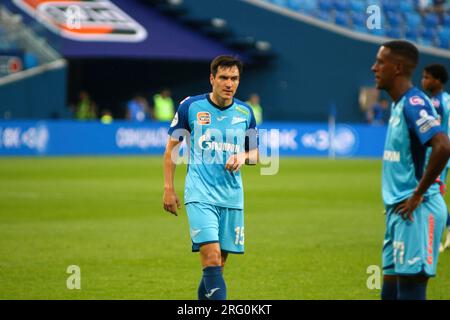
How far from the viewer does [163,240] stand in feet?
43.7

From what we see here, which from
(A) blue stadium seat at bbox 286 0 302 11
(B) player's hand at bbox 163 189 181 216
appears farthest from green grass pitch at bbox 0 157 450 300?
(A) blue stadium seat at bbox 286 0 302 11

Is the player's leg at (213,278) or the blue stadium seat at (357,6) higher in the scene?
the blue stadium seat at (357,6)

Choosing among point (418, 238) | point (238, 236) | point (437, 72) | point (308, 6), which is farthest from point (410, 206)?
point (308, 6)

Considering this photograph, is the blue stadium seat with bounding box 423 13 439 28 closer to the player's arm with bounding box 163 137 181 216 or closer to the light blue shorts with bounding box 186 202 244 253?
the player's arm with bounding box 163 137 181 216

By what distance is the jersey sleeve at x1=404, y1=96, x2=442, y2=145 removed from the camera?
618cm

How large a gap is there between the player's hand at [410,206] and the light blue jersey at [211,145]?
1.94 metres

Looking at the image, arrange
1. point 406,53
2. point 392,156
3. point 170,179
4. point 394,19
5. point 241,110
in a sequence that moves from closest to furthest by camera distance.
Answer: point 406,53
point 392,156
point 170,179
point 241,110
point 394,19

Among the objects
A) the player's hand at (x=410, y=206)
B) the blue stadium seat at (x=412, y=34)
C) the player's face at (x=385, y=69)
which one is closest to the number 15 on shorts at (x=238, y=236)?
the player's hand at (x=410, y=206)

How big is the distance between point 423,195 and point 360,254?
5769 mm

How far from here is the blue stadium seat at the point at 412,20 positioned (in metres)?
41.2

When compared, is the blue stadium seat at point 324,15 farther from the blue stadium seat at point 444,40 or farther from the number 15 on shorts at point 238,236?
the number 15 on shorts at point 238,236

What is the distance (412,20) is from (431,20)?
1.13m

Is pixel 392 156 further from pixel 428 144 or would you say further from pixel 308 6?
pixel 308 6
